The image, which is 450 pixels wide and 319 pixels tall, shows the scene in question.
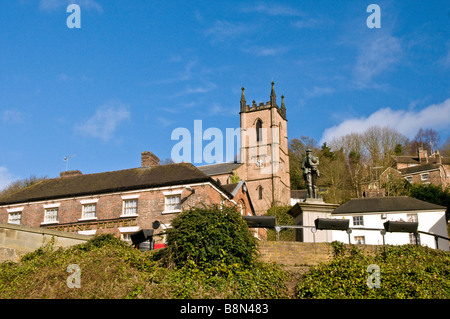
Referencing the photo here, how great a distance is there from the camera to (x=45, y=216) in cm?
3086

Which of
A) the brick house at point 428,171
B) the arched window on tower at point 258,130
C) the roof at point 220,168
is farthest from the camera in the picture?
the arched window on tower at point 258,130

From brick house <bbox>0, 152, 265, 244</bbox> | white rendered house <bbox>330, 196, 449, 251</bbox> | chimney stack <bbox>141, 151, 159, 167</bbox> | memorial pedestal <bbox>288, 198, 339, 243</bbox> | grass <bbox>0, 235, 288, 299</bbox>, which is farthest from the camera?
white rendered house <bbox>330, 196, 449, 251</bbox>

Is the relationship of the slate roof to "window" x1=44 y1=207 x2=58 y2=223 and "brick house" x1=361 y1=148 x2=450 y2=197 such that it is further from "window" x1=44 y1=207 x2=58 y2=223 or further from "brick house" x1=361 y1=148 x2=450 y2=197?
"window" x1=44 y1=207 x2=58 y2=223

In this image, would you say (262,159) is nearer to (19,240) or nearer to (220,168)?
(220,168)

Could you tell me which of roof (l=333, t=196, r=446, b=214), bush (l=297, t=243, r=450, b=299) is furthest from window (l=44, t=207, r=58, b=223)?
roof (l=333, t=196, r=446, b=214)

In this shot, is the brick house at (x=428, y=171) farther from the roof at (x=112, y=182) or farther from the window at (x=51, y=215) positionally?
the window at (x=51, y=215)

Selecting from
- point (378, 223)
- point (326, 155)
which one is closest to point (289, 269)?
point (378, 223)

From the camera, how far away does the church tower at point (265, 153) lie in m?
65.1

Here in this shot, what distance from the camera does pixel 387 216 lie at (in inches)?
1437

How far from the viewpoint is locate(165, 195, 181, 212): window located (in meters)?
28.2

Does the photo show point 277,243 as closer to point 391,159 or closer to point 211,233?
point 211,233

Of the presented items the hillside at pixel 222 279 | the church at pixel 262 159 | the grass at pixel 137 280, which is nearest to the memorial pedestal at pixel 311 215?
the hillside at pixel 222 279

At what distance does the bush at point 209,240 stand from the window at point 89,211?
760 inches

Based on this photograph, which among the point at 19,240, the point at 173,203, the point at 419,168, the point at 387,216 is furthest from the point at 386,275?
the point at 419,168
